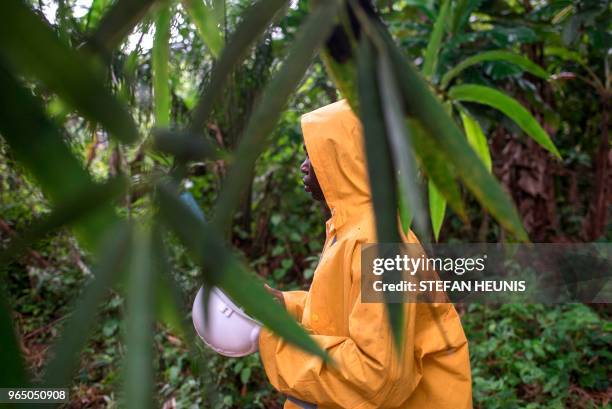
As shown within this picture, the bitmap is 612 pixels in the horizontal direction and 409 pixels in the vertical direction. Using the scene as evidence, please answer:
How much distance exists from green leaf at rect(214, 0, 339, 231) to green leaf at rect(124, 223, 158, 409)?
52mm

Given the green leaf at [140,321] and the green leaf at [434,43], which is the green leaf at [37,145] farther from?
the green leaf at [434,43]

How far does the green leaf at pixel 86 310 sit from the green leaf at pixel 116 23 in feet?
0.43

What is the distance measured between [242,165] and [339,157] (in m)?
0.53

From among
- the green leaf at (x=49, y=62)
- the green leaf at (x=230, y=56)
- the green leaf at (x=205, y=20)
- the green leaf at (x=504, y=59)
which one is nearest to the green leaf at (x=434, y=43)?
the green leaf at (x=504, y=59)

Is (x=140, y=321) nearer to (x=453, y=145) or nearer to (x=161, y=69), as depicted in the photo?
(x=453, y=145)

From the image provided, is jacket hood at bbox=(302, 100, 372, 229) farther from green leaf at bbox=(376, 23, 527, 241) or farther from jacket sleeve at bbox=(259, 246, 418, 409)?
green leaf at bbox=(376, 23, 527, 241)

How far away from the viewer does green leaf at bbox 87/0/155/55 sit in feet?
1.51

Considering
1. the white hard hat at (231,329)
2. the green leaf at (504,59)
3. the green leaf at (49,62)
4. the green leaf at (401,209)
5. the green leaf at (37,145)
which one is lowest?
the white hard hat at (231,329)

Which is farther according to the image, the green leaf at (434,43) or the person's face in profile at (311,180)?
the green leaf at (434,43)

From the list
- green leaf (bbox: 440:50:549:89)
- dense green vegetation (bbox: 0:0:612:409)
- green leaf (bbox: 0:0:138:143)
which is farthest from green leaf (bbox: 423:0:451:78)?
green leaf (bbox: 0:0:138:143)

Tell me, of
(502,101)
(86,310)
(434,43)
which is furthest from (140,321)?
(434,43)

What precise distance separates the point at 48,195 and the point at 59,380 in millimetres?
114

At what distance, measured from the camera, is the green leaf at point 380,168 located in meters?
0.43

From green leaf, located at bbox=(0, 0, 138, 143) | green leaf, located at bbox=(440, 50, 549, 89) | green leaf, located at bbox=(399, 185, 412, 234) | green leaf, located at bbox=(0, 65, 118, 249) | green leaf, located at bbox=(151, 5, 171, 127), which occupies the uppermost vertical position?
green leaf, located at bbox=(440, 50, 549, 89)
